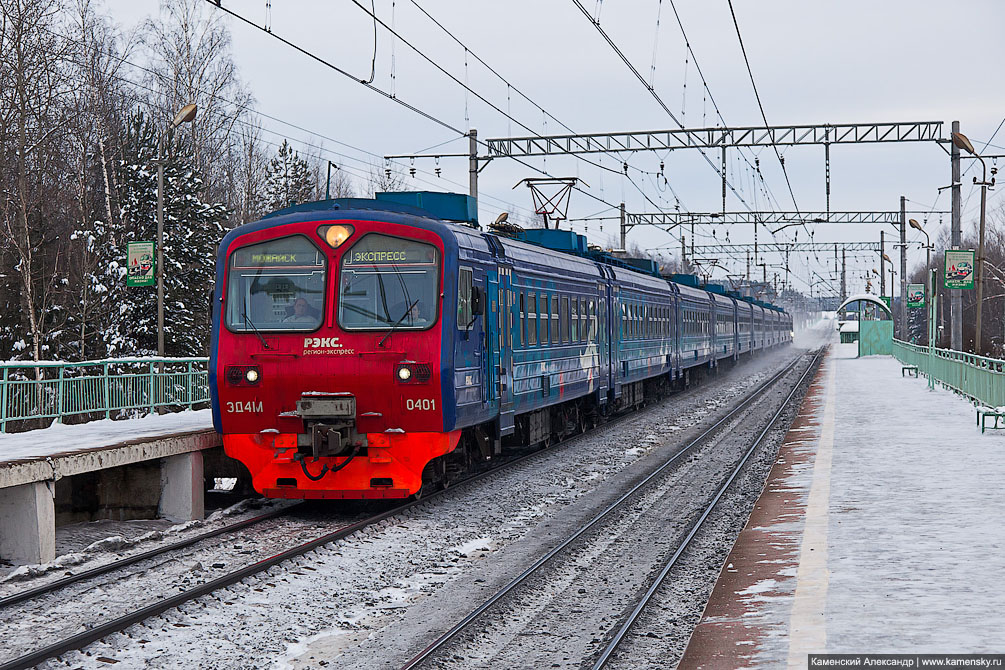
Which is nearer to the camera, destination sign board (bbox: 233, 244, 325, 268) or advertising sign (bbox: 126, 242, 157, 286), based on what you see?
destination sign board (bbox: 233, 244, 325, 268)

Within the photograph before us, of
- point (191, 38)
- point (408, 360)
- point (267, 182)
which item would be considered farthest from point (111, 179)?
point (408, 360)

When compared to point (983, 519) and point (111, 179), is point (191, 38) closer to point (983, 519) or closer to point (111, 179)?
point (111, 179)

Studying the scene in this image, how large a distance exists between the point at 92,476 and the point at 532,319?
238 inches

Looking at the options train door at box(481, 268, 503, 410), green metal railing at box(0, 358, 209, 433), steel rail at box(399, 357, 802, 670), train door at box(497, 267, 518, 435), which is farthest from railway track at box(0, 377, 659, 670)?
green metal railing at box(0, 358, 209, 433)

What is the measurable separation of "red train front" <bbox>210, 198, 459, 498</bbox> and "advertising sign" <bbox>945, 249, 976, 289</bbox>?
19048 millimetres

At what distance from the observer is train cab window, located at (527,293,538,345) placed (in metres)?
14.9

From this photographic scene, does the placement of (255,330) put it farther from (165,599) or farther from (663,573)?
(663,573)

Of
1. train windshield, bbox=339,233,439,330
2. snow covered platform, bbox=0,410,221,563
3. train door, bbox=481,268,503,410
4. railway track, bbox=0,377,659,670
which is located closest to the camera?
railway track, bbox=0,377,659,670

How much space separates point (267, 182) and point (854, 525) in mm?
50999

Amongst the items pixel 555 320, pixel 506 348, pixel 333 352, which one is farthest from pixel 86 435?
pixel 555 320

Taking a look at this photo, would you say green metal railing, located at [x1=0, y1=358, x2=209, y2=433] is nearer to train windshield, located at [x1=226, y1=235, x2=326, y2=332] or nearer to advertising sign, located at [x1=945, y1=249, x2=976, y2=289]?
train windshield, located at [x1=226, y1=235, x2=326, y2=332]

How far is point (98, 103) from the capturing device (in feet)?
114

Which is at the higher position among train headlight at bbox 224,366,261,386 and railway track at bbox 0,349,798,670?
train headlight at bbox 224,366,261,386

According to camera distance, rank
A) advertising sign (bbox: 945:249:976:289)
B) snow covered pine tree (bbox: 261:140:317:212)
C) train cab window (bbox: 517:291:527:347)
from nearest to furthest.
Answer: train cab window (bbox: 517:291:527:347), advertising sign (bbox: 945:249:976:289), snow covered pine tree (bbox: 261:140:317:212)
